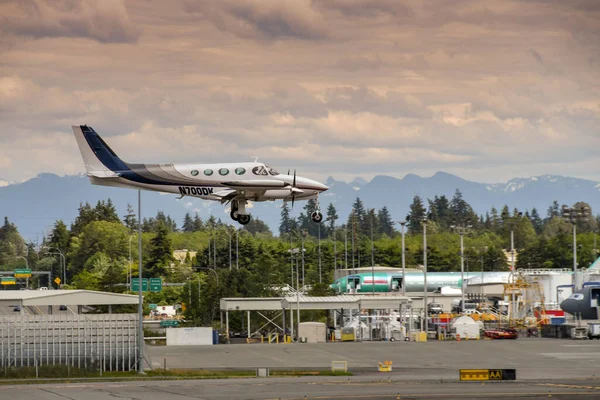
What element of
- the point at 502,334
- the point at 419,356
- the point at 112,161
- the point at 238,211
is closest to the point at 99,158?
the point at 112,161

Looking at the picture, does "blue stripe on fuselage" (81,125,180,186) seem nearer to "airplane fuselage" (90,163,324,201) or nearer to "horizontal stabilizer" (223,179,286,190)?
"airplane fuselage" (90,163,324,201)

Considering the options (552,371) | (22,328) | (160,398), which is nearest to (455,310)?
(552,371)

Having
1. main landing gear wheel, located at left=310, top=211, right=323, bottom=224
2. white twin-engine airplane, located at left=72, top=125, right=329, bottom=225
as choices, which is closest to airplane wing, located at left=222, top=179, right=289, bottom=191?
white twin-engine airplane, located at left=72, top=125, right=329, bottom=225

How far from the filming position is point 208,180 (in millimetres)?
73438

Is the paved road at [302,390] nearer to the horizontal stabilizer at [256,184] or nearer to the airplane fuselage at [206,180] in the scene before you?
the airplane fuselage at [206,180]

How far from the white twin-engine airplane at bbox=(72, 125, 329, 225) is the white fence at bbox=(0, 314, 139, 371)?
1855 centimetres

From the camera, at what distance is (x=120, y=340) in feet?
286

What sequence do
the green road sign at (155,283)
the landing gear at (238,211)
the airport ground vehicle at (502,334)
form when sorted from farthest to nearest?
the green road sign at (155,283)
the airport ground vehicle at (502,334)
the landing gear at (238,211)

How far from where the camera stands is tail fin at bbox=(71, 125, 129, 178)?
7350 cm

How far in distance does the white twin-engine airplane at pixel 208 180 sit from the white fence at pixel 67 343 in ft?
60.8

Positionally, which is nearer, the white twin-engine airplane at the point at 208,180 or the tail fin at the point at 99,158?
the white twin-engine airplane at the point at 208,180

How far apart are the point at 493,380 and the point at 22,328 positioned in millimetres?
39331

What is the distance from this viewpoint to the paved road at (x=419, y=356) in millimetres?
87925

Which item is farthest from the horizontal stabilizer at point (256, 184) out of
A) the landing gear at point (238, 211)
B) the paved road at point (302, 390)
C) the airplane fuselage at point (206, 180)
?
the paved road at point (302, 390)
